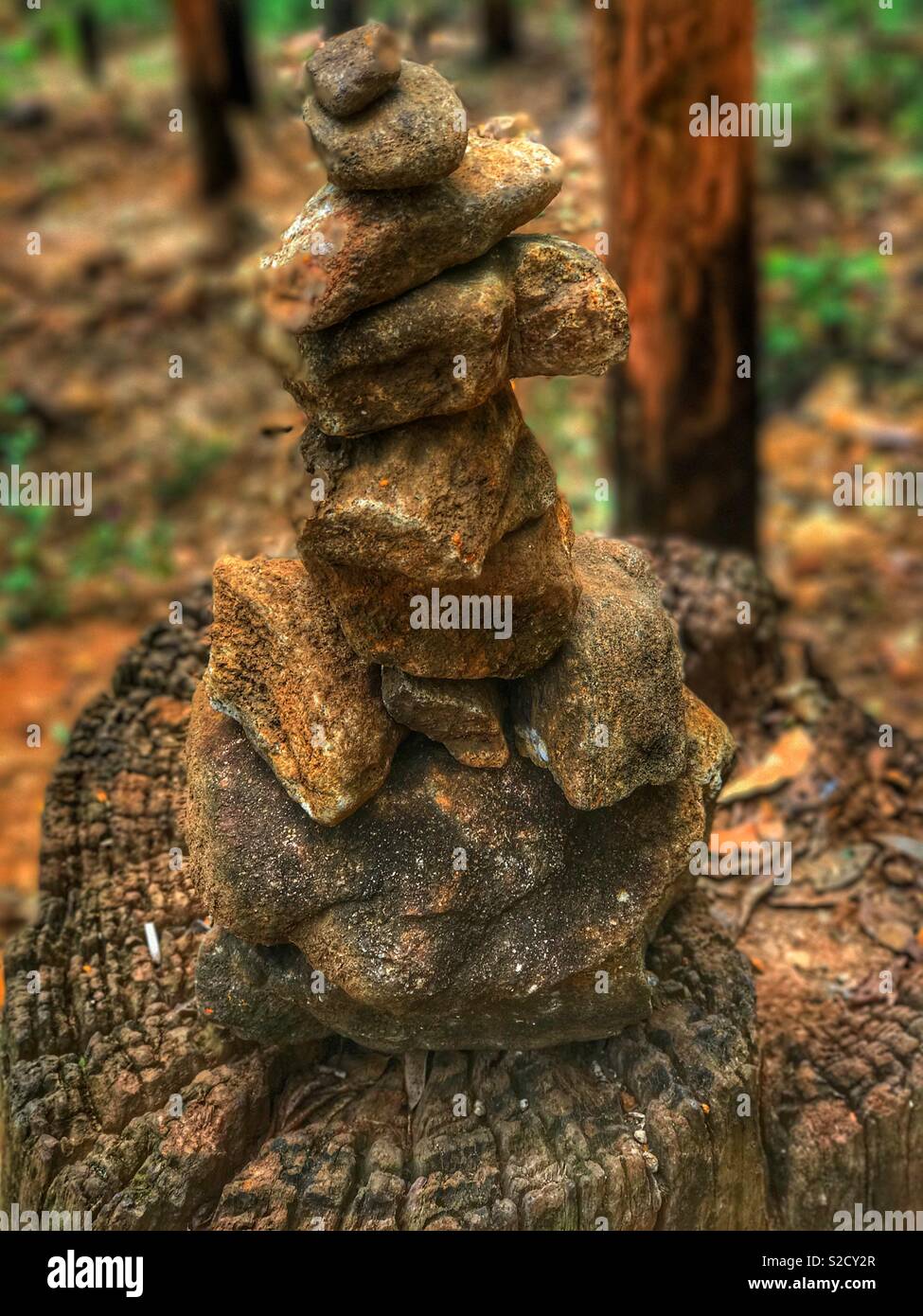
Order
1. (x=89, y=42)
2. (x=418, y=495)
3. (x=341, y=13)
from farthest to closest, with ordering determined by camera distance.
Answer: (x=89, y=42) < (x=341, y=13) < (x=418, y=495)

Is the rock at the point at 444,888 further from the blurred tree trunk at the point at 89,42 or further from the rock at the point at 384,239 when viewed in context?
the blurred tree trunk at the point at 89,42

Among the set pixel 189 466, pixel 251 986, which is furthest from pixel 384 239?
pixel 189 466

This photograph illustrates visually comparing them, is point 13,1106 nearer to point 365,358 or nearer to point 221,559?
point 221,559

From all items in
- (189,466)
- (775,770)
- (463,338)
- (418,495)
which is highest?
(189,466)

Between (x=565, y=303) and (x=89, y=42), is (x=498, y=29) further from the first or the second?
(x=565, y=303)

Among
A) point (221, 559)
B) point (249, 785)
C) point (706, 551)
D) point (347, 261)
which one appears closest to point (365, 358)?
point (347, 261)

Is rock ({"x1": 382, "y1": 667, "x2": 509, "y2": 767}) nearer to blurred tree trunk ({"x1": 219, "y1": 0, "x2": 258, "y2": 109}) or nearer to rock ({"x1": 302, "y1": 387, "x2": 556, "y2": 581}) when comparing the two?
rock ({"x1": 302, "y1": 387, "x2": 556, "y2": 581})
